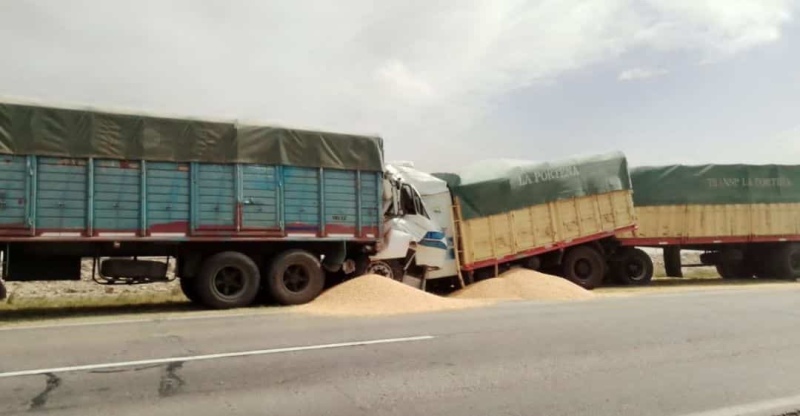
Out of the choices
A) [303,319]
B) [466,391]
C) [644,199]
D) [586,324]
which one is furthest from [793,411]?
[644,199]

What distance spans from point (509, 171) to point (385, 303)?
6595 millimetres

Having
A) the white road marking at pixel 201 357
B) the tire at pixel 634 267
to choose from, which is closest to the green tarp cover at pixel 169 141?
the white road marking at pixel 201 357

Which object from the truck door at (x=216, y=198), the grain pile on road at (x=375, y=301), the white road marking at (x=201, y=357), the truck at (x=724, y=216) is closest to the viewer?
the white road marking at (x=201, y=357)

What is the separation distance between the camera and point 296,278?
13.2 meters

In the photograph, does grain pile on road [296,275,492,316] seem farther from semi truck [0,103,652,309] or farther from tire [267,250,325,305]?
semi truck [0,103,652,309]

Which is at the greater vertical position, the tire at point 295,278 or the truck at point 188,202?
the truck at point 188,202

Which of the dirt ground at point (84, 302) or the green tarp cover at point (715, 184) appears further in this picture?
the green tarp cover at point (715, 184)

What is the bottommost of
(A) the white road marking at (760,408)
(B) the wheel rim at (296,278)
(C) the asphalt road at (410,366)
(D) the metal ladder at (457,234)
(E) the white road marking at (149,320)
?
(A) the white road marking at (760,408)

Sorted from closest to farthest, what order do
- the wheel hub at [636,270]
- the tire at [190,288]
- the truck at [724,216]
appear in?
1. the tire at [190,288]
2. the wheel hub at [636,270]
3. the truck at [724,216]

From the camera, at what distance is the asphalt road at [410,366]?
215 inches

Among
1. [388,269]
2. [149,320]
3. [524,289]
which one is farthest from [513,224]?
[149,320]

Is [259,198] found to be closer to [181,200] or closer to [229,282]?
[181,200]

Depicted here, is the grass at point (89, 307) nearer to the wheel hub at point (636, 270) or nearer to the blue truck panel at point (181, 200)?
the blue truck panel at point (181, 200)

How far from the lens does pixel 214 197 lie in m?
12.2
